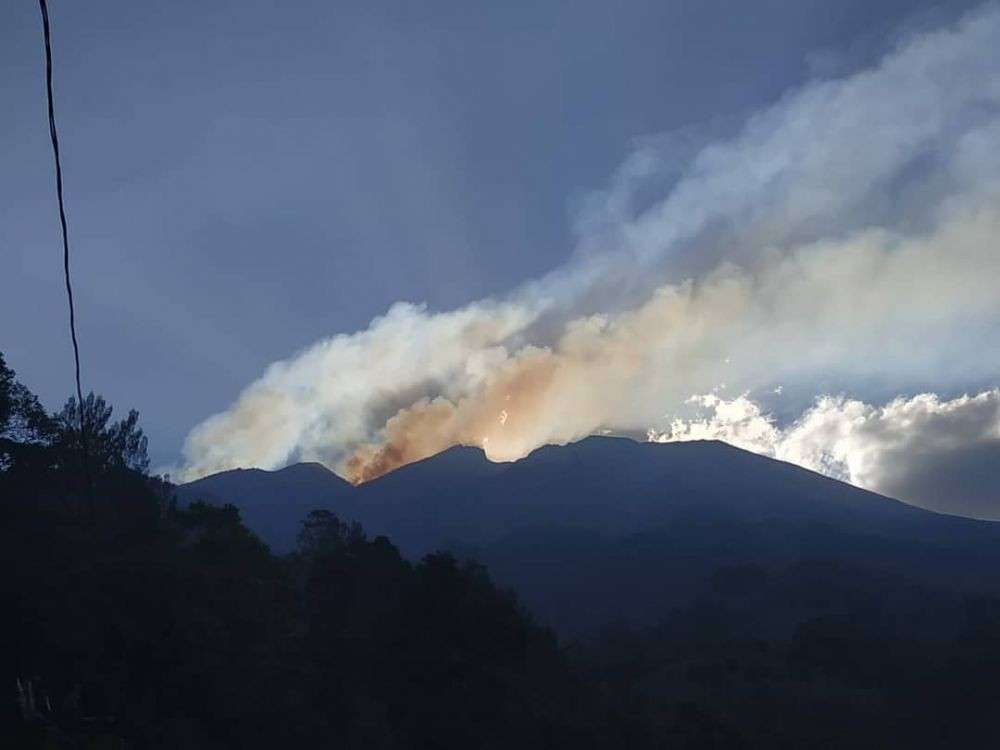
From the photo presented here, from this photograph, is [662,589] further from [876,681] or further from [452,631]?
[452,631]

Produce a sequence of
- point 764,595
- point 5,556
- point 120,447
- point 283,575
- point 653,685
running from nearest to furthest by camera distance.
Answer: point 5,556 → point 283,575 → point 120,447 → point 653,685 → point 764,595

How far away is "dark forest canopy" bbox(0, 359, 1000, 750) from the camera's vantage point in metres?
32.8

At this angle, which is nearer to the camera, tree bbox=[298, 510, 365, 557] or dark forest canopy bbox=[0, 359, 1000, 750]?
dark forest canopy bbox=[0, 359, 1000, 750]

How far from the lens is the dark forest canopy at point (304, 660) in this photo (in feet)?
108

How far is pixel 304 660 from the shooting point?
4397cm

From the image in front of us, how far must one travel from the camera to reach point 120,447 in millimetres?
75750

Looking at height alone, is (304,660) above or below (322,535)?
below

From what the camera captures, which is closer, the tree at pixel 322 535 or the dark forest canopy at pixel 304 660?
the dark forest canopy at pixel 304 660

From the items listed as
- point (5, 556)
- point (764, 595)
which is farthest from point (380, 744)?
point (764, 595)

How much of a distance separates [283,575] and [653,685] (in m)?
42.4

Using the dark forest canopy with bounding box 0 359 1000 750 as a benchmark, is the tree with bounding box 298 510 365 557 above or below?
above

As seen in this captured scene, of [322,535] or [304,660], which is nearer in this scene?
[304,660]

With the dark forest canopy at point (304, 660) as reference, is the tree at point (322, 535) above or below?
above

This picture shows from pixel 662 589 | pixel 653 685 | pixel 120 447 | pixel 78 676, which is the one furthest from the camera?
pixel 662 589
